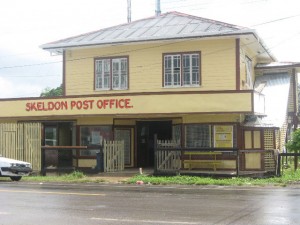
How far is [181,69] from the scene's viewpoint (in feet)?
76.6

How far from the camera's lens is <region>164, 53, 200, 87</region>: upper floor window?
23.3m

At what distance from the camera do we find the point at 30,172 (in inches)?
835

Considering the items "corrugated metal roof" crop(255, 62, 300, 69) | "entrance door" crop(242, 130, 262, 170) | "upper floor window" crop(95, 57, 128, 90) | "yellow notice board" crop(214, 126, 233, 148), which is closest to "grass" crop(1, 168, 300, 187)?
"entrance door" crop(242, 130, 262, 170)

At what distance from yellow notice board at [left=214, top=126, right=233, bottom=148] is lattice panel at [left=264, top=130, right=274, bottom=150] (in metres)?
1.73

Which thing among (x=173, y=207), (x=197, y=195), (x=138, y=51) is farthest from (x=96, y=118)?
(x=173, y=207)

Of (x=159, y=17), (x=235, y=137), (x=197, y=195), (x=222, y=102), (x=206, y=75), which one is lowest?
(x=197, y=195)

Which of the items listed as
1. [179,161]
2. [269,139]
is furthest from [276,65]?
[179,161]

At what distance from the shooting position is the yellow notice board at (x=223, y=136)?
22.2 meters

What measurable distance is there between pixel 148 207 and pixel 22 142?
13680mm

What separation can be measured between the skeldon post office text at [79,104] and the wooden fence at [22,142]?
93 cm

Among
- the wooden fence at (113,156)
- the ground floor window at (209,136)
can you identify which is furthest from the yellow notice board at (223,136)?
the wooden fence at (113,156)

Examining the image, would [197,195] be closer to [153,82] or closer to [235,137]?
[235,137]

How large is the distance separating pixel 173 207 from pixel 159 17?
17.9 metres

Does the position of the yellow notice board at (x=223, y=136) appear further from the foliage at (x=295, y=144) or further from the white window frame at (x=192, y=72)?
the foliage at (x=295, y=144)
